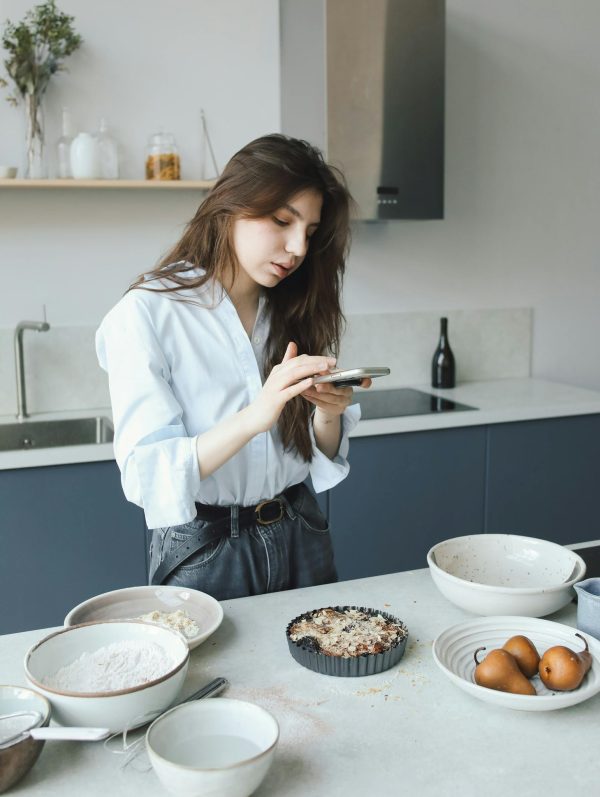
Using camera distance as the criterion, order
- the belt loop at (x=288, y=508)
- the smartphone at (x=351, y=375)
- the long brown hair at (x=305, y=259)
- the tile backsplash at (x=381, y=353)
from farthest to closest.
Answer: the tile backsplash at (x=381, y=353), the belt loop at (x=288, y=508), the long brown hair at (x=305, y=259), the smartphone at (x=351, y=375)

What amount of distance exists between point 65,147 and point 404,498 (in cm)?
158

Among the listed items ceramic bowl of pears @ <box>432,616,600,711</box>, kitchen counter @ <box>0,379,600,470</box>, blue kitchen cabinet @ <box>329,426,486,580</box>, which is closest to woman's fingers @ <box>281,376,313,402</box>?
ceramic bowl of pears @ <box>432,616,600,711</box>

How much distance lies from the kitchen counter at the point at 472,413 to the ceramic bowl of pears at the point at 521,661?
4.45 feet

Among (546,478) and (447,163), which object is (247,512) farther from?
(447,163)

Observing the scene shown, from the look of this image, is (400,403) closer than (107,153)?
No

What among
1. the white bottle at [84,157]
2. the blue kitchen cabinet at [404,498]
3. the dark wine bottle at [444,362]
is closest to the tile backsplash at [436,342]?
the dark wine bottle at [444,362]

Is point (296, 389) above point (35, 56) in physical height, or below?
below

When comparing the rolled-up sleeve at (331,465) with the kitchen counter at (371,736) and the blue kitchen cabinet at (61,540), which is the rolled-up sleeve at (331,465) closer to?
the kitchen counter at (371,736)

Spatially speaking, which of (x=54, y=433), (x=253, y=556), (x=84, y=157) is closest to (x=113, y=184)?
(x=84, y=157)

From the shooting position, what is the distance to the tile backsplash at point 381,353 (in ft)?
9.00

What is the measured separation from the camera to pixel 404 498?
2725 millimetres

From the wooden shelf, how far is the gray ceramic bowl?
1846 millimetres

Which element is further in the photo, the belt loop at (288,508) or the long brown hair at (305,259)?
the belt loop at (288,508)

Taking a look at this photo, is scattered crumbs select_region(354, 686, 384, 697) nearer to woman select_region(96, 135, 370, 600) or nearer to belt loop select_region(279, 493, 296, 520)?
woman select_region(96, 135, 370, 600)
